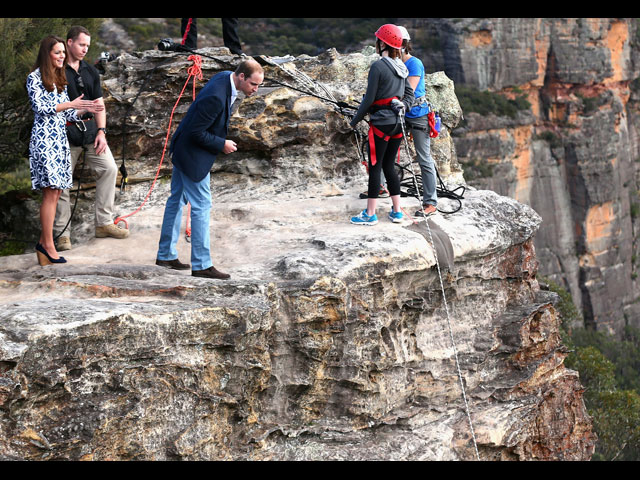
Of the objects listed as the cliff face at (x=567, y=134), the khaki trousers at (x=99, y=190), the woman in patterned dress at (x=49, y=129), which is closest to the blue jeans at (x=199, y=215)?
the woman in patterned dress at (x=49, y=129)

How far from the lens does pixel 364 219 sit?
860cm

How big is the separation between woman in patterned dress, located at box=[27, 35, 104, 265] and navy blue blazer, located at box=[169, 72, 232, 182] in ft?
4.16

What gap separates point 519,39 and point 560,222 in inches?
568

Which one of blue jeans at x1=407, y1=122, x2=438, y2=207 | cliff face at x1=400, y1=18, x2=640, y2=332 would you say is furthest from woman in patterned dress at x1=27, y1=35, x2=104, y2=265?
cliff face at x1=400, y1=18, x2=640, y2=332

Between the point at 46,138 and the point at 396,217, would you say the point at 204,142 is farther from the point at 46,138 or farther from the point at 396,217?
the point at 396,217

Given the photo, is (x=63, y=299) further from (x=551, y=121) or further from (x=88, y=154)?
(x=551, y=121)

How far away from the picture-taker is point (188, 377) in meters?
6.45

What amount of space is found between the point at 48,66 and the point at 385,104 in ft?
10.9

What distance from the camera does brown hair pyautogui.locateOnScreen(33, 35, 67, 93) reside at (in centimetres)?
745

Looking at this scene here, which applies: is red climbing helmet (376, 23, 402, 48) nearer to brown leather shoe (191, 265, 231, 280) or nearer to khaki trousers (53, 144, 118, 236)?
brown leather shoe (191, 265, 231, 280)

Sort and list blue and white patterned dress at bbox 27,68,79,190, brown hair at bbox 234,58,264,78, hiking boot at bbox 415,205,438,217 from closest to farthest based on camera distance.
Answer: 1. brown hair at bbox 234,58,264,78
2. blue and white patterned dress at bbox 27,68,79,190
3. hiking boot at bbox 415,205,438,217

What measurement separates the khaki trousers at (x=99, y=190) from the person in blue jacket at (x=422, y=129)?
3364 mm

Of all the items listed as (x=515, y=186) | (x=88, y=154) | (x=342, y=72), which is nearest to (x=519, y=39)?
(x=515, y=186)

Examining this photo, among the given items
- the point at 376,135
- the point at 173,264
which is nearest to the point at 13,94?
the point at 173,264
